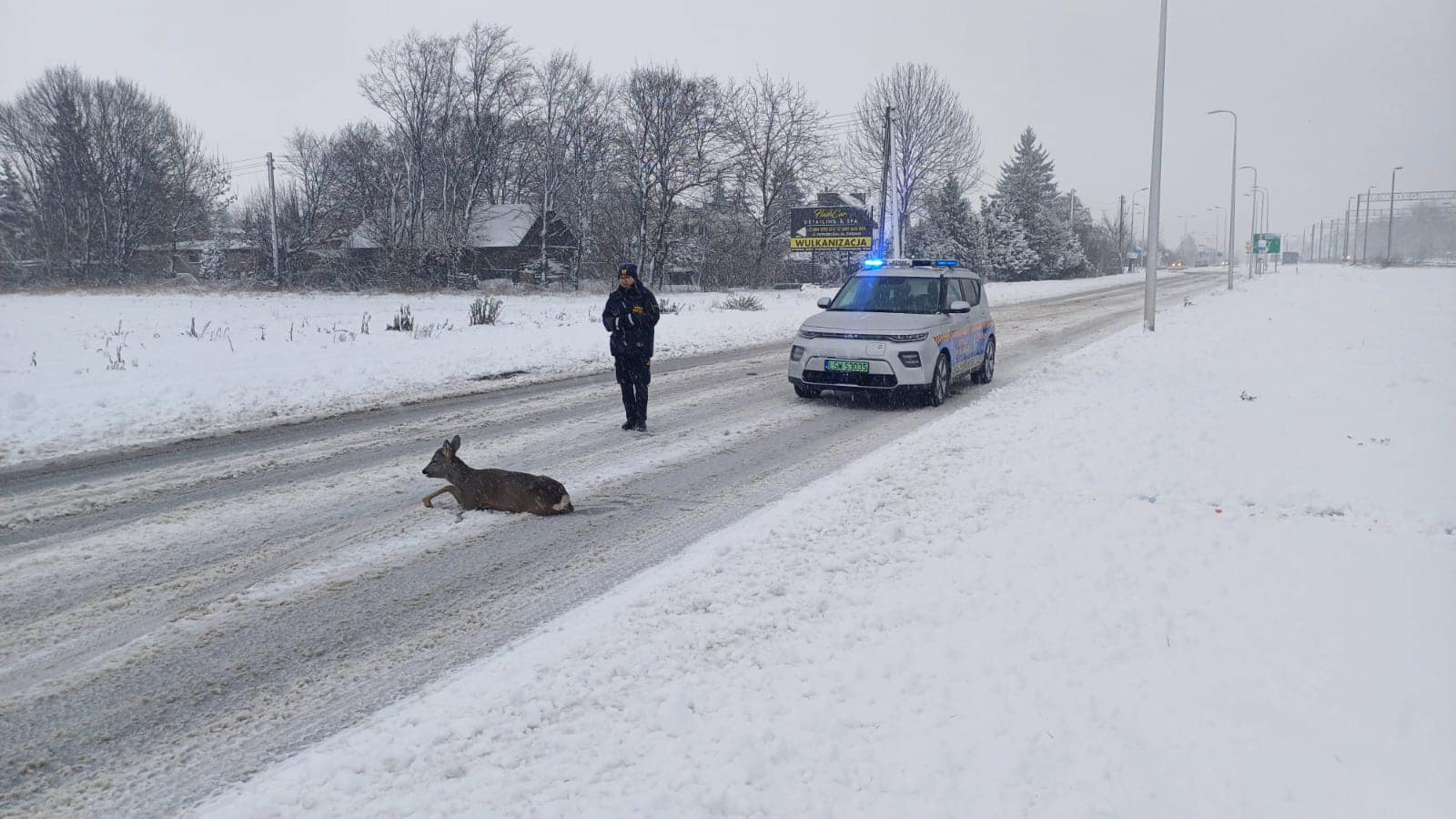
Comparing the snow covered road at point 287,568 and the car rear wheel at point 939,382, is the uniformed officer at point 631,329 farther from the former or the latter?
the car rear wheel at point 939,382

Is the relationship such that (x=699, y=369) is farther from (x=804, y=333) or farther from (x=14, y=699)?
(x=14, y=699)

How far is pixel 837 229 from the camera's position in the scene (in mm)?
38781

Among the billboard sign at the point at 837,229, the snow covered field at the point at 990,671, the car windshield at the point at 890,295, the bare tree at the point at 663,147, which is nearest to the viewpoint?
the snow covered field at the point at 990,671

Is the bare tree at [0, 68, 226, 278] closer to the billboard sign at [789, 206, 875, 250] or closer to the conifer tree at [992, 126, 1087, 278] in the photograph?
the billboard sign at [789, 206, 875, 250]

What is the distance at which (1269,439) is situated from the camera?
8.40 m

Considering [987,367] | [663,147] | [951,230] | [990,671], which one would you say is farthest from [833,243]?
[990,671]

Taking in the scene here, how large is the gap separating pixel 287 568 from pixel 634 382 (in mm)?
4801

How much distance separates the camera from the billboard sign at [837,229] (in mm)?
38375

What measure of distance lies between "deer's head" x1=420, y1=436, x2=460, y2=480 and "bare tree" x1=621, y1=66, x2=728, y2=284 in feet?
133

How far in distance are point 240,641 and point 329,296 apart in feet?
133

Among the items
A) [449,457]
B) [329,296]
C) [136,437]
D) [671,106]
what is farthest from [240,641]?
[671,106]

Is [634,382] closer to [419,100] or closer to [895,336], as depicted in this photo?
[895,336]

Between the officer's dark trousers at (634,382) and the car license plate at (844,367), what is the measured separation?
2747mm

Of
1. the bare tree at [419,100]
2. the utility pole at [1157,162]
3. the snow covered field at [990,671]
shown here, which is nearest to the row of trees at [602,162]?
the bare tree at [419,100]
